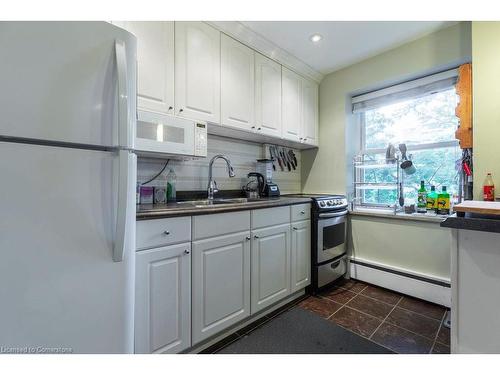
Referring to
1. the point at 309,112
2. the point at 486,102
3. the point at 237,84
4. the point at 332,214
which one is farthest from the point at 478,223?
the point at 309,112

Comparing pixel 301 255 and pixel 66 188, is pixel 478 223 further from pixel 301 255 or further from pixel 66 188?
pixel 66 188

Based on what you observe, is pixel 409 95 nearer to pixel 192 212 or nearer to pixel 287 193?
pixel 287 193

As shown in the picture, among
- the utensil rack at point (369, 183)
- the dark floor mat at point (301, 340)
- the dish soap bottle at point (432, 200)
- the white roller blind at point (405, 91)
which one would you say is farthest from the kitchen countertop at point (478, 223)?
the white roller blind at point (405, 91)

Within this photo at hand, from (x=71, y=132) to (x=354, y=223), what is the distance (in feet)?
8.58

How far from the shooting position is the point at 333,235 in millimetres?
2324

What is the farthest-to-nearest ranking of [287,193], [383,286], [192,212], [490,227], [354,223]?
[287,193]
[354,223]
[383,286]
[192,212]
[490,227]

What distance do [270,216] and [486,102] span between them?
173 centimetres

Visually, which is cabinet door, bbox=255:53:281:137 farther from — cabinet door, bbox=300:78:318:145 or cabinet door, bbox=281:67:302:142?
cabinet door, bbox=300:78:318:145

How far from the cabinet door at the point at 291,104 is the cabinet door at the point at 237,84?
45cm

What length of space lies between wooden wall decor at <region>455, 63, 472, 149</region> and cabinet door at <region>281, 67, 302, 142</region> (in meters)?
1.36

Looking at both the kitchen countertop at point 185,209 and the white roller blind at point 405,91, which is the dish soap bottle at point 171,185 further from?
the white roller blind at point 405,91

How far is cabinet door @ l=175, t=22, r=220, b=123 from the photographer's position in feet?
5.21

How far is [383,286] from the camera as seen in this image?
2309mm
